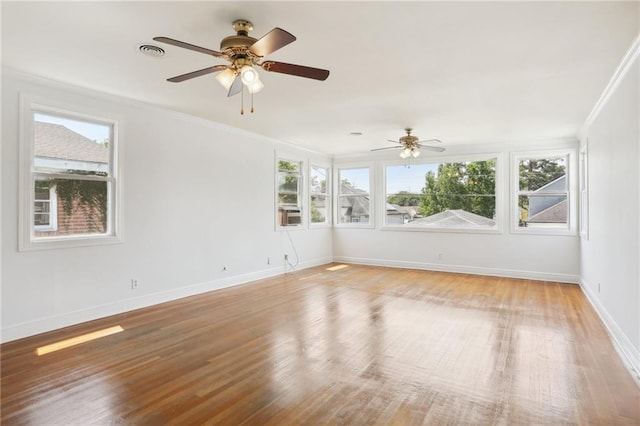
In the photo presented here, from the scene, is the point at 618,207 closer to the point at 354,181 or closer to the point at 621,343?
the point at 621,343

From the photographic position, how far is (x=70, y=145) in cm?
395

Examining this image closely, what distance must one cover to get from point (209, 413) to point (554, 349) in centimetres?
297

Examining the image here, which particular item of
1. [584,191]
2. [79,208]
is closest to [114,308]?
[79,208]

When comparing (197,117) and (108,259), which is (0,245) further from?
(197,117)

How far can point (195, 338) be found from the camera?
137 inches

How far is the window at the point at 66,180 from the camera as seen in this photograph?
141 inches

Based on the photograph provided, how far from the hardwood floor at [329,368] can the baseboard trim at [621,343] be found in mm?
85

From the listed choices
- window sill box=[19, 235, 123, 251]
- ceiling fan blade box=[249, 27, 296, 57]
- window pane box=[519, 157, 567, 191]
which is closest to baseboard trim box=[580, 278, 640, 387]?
window pane box=[519, 157, 567, 191]

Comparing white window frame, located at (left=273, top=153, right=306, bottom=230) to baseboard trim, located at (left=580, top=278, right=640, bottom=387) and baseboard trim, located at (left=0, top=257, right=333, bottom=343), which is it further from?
baseboard trim, located at (left=580, top=278, right=640, bottom=387)

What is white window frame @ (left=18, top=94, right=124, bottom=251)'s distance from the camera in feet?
11.5

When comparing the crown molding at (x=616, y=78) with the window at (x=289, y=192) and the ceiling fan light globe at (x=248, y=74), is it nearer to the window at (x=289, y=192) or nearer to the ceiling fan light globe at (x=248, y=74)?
the ceiling fan light globe at (x=248, y=74)

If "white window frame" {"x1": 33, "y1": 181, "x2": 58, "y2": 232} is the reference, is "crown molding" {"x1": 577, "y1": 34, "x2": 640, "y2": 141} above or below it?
above

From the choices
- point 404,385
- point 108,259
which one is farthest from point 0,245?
point 404,385

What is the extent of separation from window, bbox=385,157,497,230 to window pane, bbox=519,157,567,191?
527 mm
